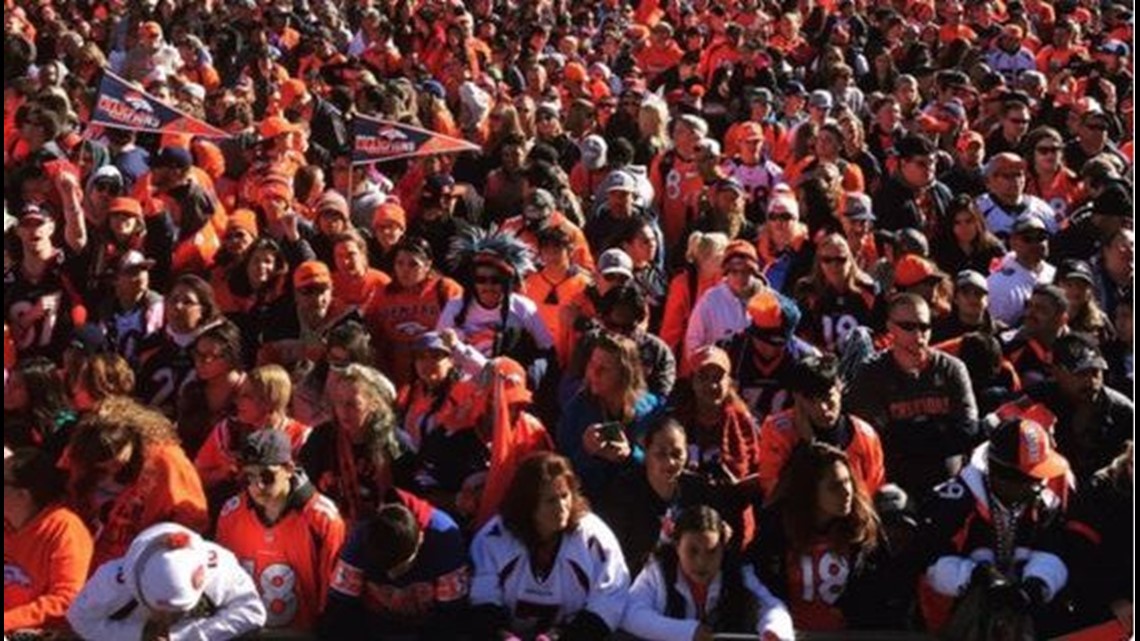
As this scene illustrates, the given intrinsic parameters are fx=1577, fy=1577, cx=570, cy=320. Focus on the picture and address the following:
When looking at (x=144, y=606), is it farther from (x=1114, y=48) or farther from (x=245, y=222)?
(x=1114, y=48)

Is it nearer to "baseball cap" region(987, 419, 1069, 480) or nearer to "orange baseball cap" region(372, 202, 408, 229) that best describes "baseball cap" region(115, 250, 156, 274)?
"orange baseball cap" region(372, 202, 408, 229)

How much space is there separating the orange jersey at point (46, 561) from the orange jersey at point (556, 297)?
2.82 m

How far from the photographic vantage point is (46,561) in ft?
18.6

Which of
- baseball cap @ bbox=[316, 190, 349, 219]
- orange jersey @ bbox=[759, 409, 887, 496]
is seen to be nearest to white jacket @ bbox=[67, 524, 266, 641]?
orange jersey @ bbox=[759, 409, 887, 496]

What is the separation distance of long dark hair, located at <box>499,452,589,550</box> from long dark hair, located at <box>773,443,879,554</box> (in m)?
0.76

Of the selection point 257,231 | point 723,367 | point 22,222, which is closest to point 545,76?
point 257,231

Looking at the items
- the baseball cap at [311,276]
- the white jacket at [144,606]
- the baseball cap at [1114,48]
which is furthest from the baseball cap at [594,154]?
the baseball cap at [1114,48]

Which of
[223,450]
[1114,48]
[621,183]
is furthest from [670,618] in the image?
[1114,48]

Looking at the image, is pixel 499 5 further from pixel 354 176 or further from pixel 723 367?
pixel 723 367

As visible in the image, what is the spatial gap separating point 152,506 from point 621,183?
4407mm

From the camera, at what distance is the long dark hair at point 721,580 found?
5535 mm

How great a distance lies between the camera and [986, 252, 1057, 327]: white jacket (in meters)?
8.43

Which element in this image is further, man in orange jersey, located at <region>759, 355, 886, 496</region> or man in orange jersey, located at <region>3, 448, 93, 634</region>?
man in orange jersey, located at <region>759, 355, 886, 496</region>

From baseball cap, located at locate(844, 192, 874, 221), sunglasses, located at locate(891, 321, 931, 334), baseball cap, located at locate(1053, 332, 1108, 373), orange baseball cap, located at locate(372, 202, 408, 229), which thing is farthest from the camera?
A: baseball cap, located at locate(844, 192, 874, 221)
